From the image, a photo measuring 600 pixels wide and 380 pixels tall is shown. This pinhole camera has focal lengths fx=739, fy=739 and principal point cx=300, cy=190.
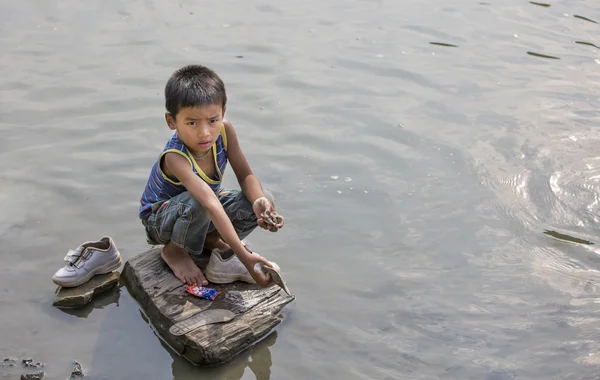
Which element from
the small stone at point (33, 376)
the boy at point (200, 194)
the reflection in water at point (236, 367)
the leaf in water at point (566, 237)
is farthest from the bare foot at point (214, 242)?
the leaf in water at point (566, 237)

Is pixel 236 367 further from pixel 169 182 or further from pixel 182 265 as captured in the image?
pixel 169 182

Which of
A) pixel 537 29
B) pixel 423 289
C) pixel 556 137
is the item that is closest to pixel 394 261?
pixel 423 289

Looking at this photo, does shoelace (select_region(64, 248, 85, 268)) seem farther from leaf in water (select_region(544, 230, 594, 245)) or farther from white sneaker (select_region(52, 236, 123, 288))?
leaf in water (select_region(544, 230, 594, 245))

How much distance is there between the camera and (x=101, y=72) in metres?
5.89

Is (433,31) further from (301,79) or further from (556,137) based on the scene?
(556,137)

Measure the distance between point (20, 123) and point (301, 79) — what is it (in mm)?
2151

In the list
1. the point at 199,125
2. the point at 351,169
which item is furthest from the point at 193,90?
the point at 351,169

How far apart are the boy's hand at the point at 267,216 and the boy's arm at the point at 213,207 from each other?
0.58 feet

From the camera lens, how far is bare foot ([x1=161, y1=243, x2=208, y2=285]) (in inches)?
142

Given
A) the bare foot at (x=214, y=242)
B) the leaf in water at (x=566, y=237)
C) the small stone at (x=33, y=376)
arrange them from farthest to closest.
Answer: the leaf in water at (x=566, y=237) → the bare foot at (x=214, y=242) → the small stone at (x=33, y=376)

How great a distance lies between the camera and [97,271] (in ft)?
12.3

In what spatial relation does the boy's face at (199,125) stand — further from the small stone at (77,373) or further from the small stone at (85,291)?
the small stone at (77,373)

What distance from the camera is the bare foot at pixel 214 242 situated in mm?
3840

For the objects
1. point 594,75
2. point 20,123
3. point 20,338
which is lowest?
point 20,338
